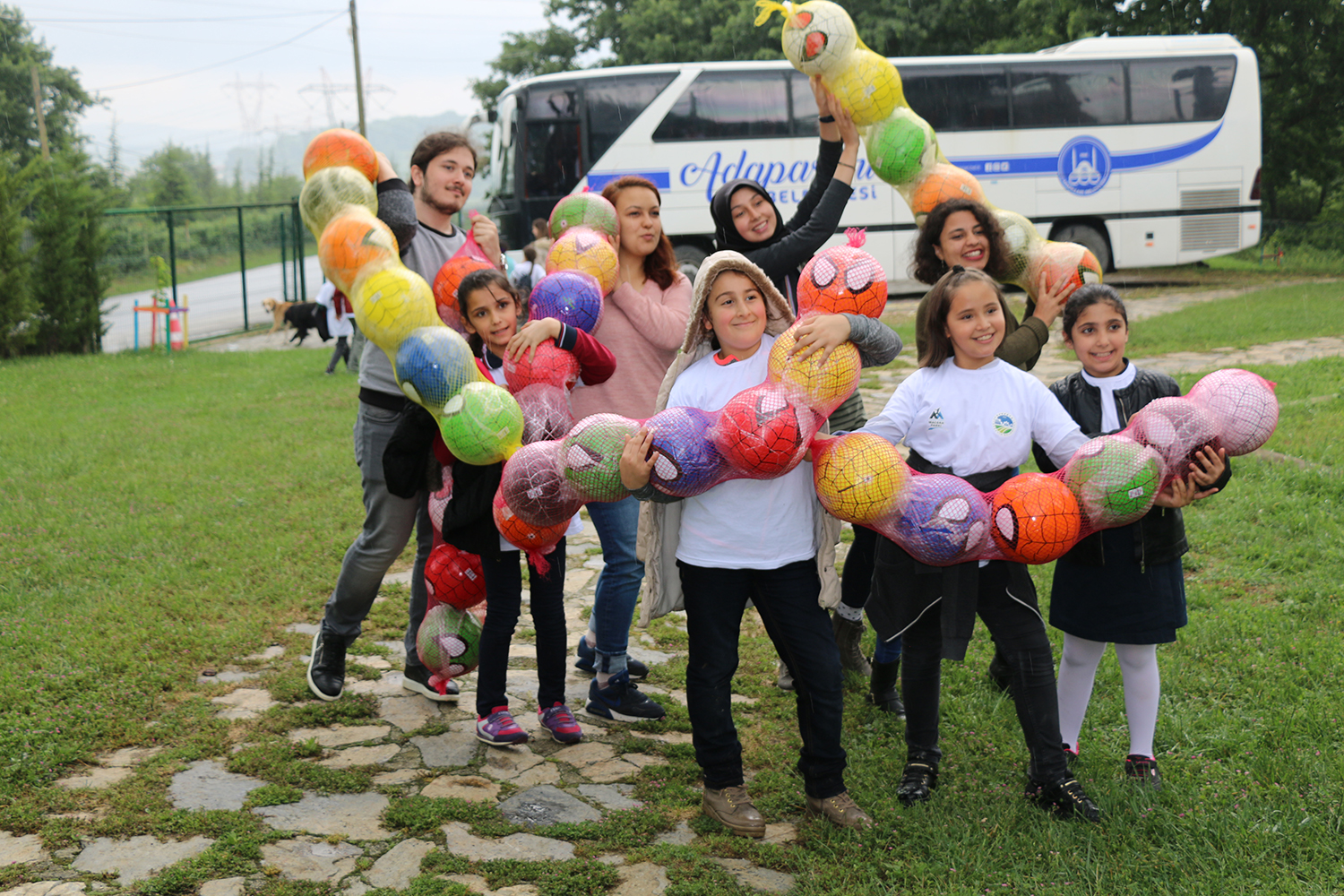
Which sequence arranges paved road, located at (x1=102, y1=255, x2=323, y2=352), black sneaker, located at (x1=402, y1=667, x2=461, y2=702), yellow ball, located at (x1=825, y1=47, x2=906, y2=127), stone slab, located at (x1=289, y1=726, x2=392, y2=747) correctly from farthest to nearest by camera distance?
paved road, located at (x1=102, y1=255, x2=323, y2=352), black sneaker, located at (x1=402, y1=667, x2=461, y2=702), yellow ball, located at (x1=825, y1=47, x2=906, y2=127), stone slab, located at (x1=289, y1=726, x2=392, y2=747)

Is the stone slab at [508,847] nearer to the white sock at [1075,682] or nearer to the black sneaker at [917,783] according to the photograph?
the black sneaker at [917,783]

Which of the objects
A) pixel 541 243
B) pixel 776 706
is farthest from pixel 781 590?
pixel 541 243

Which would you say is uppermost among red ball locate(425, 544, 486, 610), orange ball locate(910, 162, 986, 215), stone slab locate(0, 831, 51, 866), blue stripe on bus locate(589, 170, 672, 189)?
blue stripe on bus locate(589, 170, 672, 189)

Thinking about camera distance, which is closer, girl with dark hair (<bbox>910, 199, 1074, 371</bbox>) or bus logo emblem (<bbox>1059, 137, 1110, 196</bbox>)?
girl with dark hair (<bbox>910, 199, 1074, 371</bbox>)

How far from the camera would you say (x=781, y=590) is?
2.91 metres

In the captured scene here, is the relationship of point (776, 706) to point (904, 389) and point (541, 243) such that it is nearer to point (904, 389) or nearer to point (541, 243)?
point (904, 389)

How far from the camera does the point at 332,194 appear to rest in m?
3.34

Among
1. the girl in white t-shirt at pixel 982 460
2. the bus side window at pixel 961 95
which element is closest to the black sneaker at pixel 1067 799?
the girl in white t-shirt at pixel 982 460

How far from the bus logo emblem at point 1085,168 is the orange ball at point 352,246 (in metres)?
14.8

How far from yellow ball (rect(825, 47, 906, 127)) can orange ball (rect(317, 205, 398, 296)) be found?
1.73m

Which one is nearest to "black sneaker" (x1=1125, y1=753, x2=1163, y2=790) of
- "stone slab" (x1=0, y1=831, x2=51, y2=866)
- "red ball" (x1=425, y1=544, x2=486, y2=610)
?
"red ball" (x1=425, y1=544, x2=486, y2=610)

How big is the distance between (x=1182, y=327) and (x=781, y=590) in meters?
10.7

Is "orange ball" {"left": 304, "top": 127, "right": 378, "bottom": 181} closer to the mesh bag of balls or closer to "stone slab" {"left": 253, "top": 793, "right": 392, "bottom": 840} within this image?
the mesh bag of balls

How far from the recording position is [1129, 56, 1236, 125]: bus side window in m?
15.7
